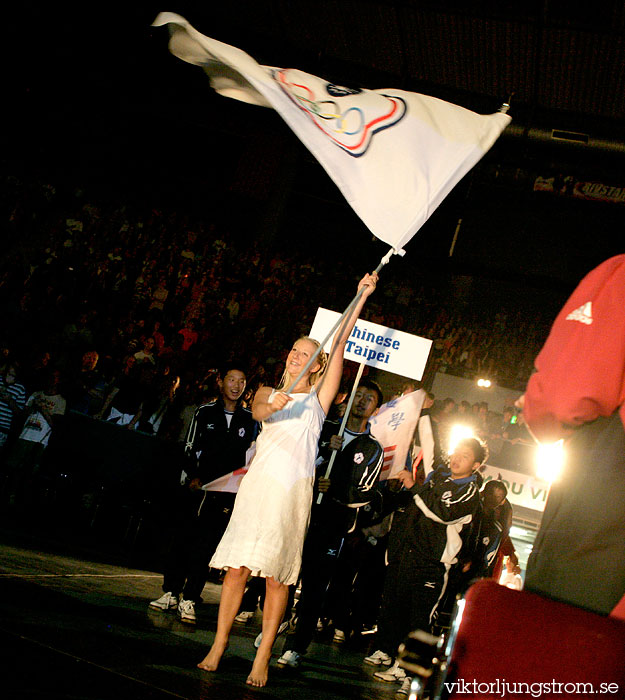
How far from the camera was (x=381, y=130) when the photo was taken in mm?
4215

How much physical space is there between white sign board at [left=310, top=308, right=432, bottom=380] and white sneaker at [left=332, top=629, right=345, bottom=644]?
2.85m

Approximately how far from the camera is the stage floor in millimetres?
2975

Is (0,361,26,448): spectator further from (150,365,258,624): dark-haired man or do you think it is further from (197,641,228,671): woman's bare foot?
(197,641,228,671): woman's bare foot

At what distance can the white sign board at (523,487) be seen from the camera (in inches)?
426

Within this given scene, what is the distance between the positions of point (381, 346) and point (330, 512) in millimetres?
1752

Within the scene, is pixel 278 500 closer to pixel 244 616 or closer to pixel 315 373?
pixel 315 373

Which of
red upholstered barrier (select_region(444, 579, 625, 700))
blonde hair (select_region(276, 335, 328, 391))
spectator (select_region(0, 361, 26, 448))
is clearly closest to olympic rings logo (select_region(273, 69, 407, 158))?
blonde hair (select_region(276, 335, 328, 391))

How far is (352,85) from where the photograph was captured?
10.2 metres

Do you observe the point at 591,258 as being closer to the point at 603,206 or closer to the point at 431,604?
the point at 603,206

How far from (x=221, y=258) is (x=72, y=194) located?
11.4 ft

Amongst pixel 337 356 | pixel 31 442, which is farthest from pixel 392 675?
pixel 31 442

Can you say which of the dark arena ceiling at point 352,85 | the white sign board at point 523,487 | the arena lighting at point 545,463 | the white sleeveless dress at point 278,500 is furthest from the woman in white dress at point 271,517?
the arena lighting at point 545,463

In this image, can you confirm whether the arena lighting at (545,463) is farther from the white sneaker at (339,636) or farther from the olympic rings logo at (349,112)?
the olympic rings logo at (349,112)

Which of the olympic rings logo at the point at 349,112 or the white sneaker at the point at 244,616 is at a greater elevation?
the olympic rings logo at the point at 349,112
